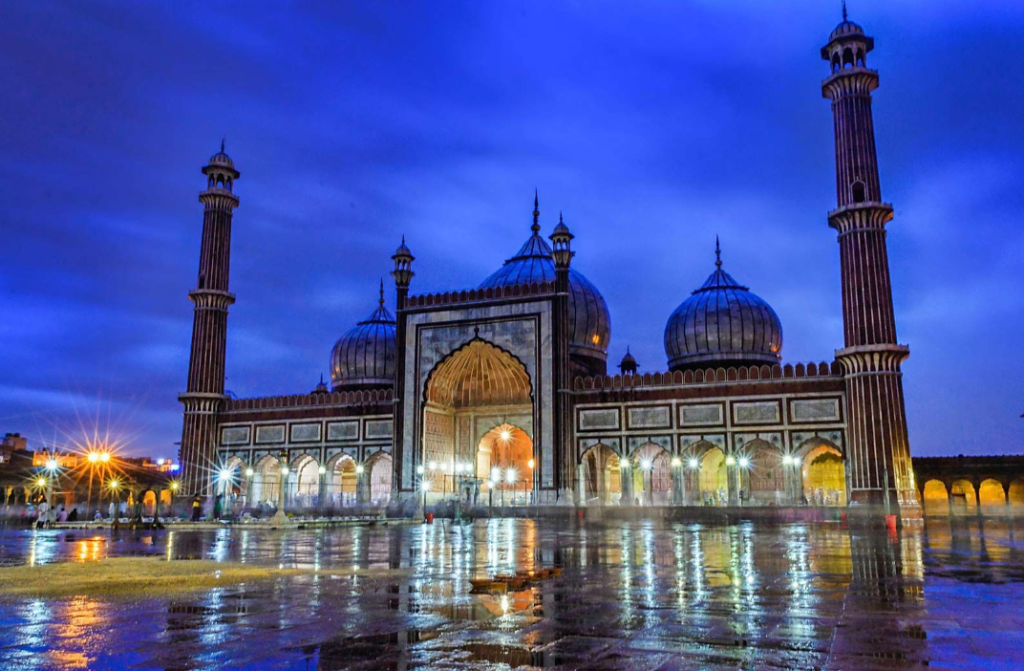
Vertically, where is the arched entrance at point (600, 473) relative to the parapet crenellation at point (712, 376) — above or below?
below

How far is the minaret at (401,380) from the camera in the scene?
3512cm

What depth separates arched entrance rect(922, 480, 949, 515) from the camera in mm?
37572

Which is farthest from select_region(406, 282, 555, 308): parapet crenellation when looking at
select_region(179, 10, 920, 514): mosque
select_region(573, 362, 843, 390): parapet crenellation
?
select_region(573, 362, 843, 390): parapet crenellation

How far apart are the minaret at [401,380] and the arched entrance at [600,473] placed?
7184 mm

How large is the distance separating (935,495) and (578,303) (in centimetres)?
1916

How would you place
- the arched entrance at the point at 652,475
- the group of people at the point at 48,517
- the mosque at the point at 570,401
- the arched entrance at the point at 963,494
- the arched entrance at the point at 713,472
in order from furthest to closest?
the arched entrance at the point at 963,494, the arched entrance at the point at 713,472, the arched entrance at the point at 652,475, the mosque at the point at 570,401, the group of people at the point at 48,517

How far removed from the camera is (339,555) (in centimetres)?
1038

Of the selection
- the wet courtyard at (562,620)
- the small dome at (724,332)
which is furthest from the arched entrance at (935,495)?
the wet courtyard at (562,620)

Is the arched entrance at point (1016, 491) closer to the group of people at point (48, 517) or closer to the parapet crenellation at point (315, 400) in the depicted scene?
the parapet crenellation at point (315, 400)

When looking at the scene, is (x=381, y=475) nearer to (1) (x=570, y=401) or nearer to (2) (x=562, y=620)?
(1) (x=570, y=401)

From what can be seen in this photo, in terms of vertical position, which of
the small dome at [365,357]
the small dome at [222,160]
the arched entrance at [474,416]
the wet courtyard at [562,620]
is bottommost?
the wet courtyard at [562,620]

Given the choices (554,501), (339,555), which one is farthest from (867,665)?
(554,501)

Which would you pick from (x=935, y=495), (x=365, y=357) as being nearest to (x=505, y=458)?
(x=365, y=357)

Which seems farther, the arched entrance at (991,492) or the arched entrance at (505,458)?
the arched entrance at (505,458)
